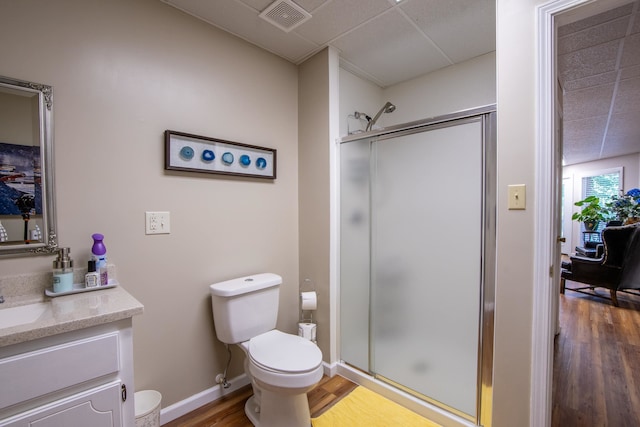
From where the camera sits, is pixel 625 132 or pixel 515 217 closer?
pixel 515 217

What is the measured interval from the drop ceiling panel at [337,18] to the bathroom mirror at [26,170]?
1396 mm

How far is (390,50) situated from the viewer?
2053mm

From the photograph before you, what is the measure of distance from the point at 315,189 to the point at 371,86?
1178 millimetres

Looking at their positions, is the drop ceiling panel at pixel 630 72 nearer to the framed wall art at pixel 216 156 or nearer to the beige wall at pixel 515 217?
the beige wall at pixel 515 217

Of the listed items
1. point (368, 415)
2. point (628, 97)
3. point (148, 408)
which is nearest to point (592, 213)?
point (628, 97)

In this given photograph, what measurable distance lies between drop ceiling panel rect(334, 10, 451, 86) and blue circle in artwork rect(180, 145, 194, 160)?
122cm

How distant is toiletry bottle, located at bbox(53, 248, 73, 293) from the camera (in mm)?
1194

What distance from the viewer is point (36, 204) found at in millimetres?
1224

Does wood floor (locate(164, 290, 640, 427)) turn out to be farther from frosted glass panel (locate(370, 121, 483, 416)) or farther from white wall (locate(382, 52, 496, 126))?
white wall (locate(382, 52, 496, 126))

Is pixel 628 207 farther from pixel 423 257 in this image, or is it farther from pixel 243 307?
pixel 243 307

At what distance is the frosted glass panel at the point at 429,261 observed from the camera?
1.51 meters

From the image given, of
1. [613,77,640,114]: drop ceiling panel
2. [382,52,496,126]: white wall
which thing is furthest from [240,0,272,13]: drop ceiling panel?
[613,77,640,114]: drop ceiling panel

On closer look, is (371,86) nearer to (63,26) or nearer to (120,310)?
(63,26)

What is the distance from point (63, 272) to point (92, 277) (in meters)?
0.10
